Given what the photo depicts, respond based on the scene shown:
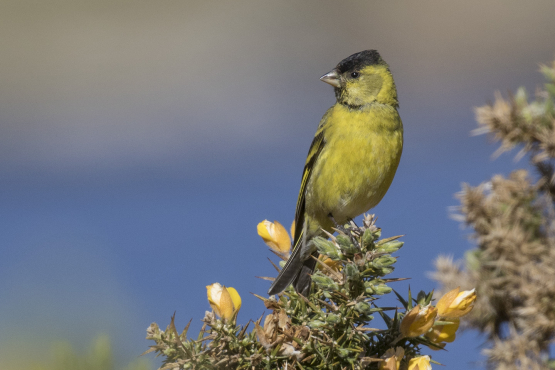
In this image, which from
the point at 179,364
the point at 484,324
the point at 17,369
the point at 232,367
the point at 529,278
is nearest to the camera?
the point at 17,369

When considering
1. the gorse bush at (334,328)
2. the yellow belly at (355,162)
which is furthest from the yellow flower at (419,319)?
the yellow belly at (355,162)

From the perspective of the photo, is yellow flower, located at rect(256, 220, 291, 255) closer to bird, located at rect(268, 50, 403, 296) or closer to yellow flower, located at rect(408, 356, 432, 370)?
bird, located at rect(268, 50, 403, 296)

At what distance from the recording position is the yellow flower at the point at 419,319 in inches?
61.3

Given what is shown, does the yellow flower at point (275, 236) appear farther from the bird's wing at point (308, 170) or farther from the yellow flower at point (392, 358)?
the bird's wing at point (308, 170)

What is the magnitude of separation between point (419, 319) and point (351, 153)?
5.08 feet

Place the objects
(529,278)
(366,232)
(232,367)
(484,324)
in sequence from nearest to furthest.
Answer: (232,367) → (366,232) → (529,278) → (484,324)

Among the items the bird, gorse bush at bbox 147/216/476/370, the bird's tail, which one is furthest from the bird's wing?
gorse bush at bbox 147/216/476/370

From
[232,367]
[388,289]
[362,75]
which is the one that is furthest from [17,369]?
[362,75]

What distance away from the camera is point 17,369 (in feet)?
1.96

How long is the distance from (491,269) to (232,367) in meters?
1.63

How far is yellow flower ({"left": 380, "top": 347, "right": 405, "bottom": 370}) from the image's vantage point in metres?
1.44

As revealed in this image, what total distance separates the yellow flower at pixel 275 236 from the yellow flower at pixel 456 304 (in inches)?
26.0

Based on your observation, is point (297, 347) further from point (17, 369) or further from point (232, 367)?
point (17, 369)

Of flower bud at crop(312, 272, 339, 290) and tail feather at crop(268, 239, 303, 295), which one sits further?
tail feather at crop(268, 239, 303, 295)
